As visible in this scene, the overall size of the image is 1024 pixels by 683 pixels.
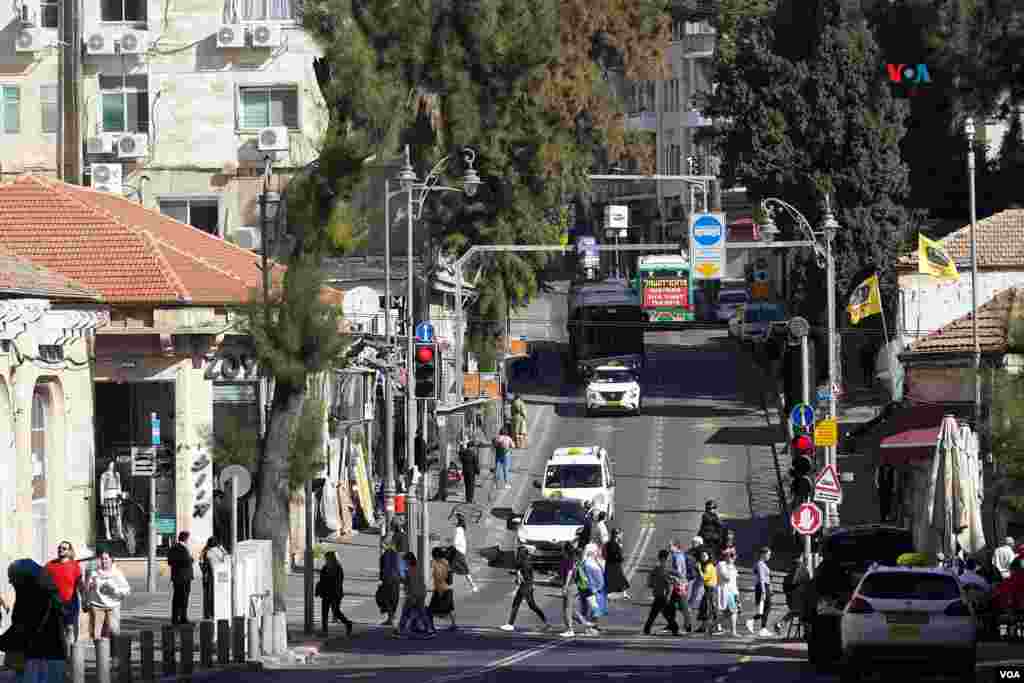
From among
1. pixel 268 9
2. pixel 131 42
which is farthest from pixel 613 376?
pixel 131 42

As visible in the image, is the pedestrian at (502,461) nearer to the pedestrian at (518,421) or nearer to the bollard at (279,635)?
the pedestrian at (518,421)

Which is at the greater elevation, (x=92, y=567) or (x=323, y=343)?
(x=323, y=343)

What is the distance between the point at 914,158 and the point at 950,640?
201ft

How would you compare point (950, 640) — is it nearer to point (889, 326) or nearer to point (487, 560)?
point (487, 560)

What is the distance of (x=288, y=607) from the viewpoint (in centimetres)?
4394

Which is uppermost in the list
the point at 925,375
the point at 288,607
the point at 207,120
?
the point at 207,120

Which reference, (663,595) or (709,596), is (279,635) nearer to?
(663,595)

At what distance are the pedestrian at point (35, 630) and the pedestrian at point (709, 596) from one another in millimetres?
20672

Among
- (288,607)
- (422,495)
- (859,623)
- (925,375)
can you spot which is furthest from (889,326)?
(859,623)

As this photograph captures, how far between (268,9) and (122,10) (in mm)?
4425

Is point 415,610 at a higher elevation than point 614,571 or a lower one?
higher

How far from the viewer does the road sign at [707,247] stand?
51844 mm

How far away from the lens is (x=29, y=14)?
65000mm

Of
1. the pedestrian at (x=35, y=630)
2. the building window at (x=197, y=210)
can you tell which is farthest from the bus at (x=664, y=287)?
the pedestrian at (x=35, y=630)
